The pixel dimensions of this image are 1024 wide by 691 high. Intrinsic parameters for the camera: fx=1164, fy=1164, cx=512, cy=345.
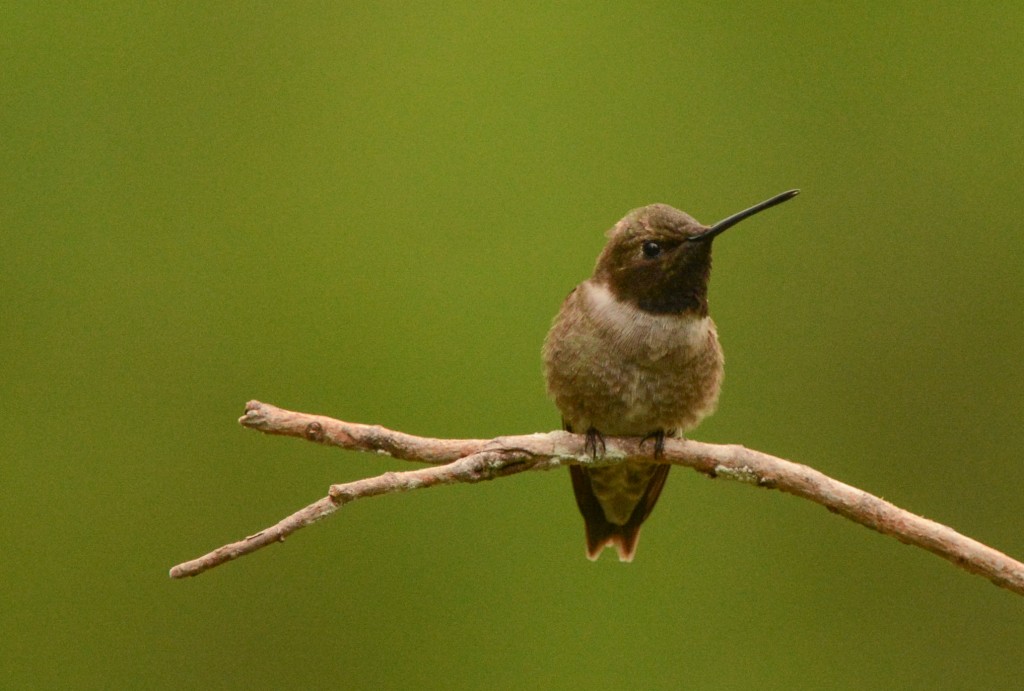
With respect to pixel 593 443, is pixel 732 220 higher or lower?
higher

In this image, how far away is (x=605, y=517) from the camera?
325 cm

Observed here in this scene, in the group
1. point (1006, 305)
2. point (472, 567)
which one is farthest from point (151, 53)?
point (1006, 305)

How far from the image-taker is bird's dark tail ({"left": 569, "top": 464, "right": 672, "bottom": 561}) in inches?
124

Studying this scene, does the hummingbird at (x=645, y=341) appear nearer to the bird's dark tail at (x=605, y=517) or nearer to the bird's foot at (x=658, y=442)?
the bird's foot at (x=658, y=442)

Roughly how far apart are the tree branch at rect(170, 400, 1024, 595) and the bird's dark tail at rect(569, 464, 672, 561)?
31.0 inches

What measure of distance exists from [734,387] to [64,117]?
8.92ft

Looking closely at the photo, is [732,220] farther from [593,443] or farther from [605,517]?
[605,517]

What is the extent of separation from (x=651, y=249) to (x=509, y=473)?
77 centimetres

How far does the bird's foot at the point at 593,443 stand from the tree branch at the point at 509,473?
0.23 meters

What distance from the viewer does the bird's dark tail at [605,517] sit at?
315 cm

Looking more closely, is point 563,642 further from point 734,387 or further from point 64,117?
point 64,117

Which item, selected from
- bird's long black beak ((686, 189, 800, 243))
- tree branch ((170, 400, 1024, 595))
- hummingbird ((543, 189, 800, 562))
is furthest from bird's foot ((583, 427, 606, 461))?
bird's long black beak ((686, 189, 800, 243))

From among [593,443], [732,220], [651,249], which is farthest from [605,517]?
[732,220]

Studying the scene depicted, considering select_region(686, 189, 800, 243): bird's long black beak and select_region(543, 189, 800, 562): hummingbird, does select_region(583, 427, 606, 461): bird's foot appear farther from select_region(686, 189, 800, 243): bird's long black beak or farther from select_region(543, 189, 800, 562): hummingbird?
select_region(686, 189, 800, 243): bird's long black beak
